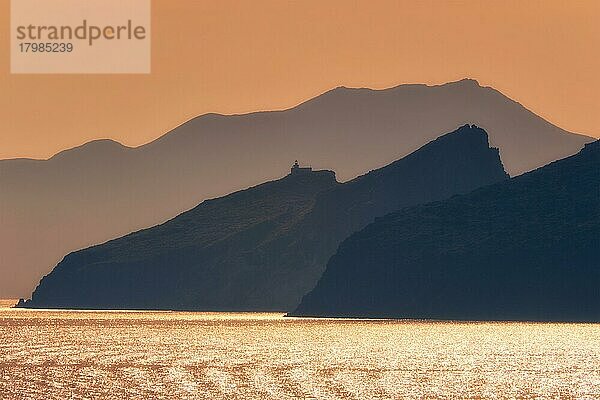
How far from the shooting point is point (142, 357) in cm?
19025

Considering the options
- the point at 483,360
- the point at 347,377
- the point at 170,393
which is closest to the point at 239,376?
the point at 347,377

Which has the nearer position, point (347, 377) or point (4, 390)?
point (4, 390)

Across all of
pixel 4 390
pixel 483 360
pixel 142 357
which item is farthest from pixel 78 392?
pixel 483 360

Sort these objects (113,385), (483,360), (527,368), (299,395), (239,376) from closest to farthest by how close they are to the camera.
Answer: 1. (299,395)
2. (113,385)
3. (239,376)
4. (527,368)
5. (483,360)

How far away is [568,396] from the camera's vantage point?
132000mm

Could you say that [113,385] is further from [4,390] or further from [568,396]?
[568,396]

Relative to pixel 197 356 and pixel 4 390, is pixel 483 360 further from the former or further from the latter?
pixel 4 390

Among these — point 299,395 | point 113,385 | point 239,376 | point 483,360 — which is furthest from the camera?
point 483,360

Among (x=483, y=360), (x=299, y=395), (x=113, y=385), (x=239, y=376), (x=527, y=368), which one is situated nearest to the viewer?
(x=299, y=395)

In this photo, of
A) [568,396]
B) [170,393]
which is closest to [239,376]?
[170,393]

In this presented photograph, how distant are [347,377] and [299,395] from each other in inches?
959

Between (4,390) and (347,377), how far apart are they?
125 ft

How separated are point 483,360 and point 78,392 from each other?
73873mm

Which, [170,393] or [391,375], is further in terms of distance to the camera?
[391,375]
